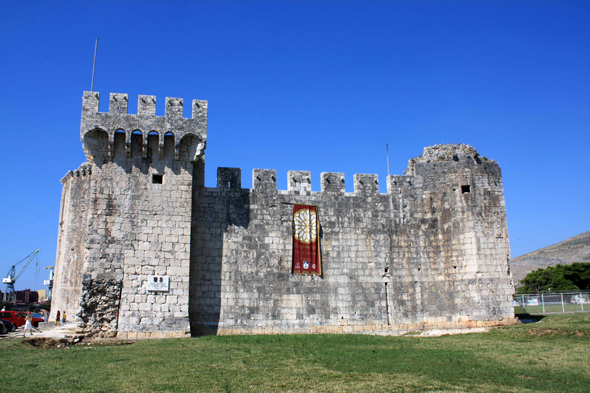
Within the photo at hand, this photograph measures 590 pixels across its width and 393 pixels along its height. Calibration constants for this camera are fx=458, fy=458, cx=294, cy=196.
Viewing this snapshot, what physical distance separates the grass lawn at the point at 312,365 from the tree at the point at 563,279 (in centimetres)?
3314

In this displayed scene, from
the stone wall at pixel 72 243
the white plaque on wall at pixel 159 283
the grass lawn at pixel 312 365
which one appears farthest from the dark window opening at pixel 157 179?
the stone wall at pixel 72 243

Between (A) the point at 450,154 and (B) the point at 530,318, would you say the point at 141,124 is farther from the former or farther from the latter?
(B) the point at 530,318

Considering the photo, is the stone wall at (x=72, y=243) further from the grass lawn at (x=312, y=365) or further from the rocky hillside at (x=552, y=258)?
the rocky hillside at (x=552, y=258)

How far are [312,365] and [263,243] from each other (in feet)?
27.1

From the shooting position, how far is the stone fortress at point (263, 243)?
15.5 meters

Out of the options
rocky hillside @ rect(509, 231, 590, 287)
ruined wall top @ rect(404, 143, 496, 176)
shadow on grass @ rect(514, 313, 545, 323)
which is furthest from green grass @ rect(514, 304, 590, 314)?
rocky hillside @ rect(509, 231, 590, 287)

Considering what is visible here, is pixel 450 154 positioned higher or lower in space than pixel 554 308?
higher

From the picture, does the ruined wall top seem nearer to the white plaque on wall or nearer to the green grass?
the green grass

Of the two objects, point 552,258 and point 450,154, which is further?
point 552,258

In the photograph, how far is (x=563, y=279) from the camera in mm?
43938

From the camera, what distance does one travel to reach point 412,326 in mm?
18219

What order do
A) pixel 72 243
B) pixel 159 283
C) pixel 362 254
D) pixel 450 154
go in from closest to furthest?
pixel 159 283, pixel 362 254, pixel 450 154, pixel 72 243

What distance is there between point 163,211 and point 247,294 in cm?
436

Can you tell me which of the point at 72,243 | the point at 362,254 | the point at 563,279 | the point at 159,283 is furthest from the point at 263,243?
the point at 563,279
